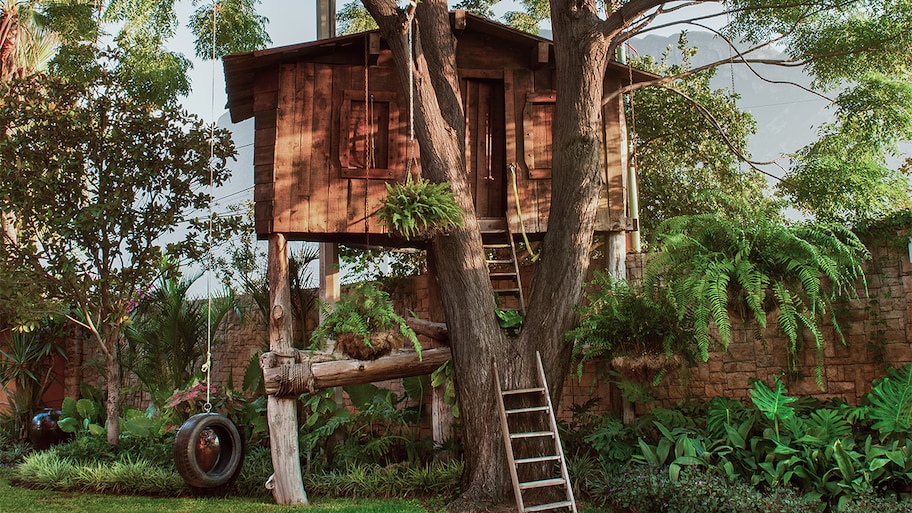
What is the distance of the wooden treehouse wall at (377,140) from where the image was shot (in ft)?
29.0

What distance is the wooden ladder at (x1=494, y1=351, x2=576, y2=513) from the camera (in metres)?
6.69

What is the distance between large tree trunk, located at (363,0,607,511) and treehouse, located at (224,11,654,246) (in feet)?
3.13

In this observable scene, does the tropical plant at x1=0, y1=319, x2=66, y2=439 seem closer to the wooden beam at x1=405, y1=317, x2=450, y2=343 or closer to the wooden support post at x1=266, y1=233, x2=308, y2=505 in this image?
the wooden support post at x1=266, y1=233, x2=308, y2=505

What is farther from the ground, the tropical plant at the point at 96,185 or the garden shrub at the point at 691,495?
the tropical plant at the point at 96,185

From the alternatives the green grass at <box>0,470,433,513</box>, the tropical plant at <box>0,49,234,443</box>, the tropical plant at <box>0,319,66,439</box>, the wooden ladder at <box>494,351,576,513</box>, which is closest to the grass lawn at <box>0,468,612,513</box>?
the green grass at <box>0,470,433,513</box>

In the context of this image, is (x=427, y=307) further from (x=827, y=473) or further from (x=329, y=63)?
(x=827, y=473)

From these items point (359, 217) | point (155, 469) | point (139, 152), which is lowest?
point (155, 469)

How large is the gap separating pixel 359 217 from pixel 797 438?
4995 mm

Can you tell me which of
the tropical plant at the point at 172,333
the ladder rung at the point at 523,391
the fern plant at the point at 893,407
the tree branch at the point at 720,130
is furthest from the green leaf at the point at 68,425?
the fern plant at the point at 893,407

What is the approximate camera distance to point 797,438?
700 centimetres

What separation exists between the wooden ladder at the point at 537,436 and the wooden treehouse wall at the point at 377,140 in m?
2.36

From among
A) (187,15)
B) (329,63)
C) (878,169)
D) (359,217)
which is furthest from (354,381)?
(187,15)

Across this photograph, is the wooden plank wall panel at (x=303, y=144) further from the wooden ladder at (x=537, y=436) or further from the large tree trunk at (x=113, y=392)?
the large tree trunk at (x=113, y=392)

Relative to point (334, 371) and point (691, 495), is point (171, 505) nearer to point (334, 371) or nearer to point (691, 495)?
point (334, 371)
